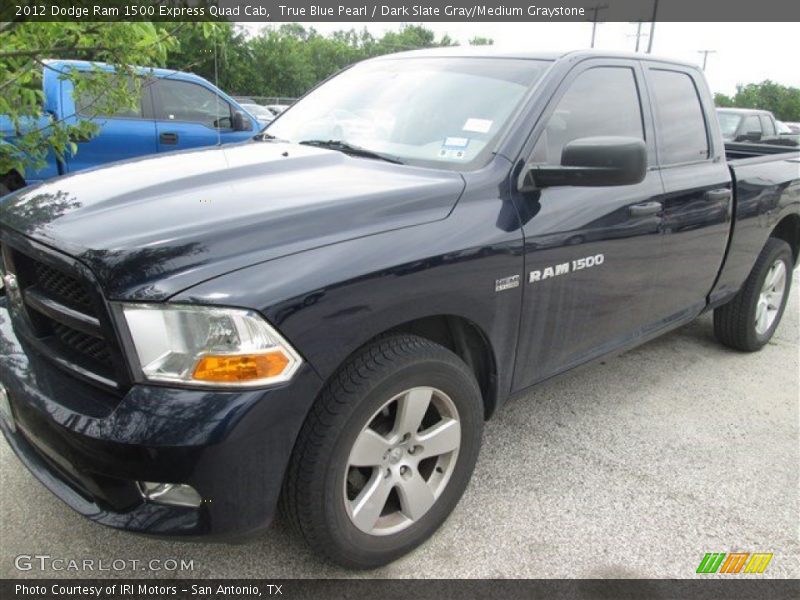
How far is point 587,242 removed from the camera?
8.72ft

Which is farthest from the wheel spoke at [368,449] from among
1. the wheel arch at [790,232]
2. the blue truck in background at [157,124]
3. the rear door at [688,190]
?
the blue truck in background at [157,124]

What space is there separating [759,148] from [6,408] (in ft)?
17.3

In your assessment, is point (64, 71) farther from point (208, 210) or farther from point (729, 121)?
point (729, 121)

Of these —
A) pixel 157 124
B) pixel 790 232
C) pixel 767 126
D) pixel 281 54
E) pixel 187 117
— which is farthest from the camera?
pixel 281 54

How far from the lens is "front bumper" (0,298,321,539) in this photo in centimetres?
167

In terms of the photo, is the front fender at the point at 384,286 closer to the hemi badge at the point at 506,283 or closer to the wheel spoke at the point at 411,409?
the hemi badge at the point at 506,283

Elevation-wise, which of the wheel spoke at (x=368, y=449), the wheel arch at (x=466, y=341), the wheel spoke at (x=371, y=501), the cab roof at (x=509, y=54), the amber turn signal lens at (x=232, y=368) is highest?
the cab roof at (x=509, y=54)

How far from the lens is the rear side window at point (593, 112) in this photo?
2.65m

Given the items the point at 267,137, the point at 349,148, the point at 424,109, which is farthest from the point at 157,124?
the point at 424,109

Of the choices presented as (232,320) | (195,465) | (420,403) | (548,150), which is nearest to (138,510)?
(195,465)

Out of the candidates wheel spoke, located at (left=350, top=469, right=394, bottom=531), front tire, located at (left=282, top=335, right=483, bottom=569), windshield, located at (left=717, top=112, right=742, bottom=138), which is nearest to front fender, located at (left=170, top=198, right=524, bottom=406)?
front tire, located at (left=282, top=335, right=483, bottom=569)

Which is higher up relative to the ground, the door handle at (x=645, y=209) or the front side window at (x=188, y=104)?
the front side window at (x=188, y=104)

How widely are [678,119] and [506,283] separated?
6.02ft

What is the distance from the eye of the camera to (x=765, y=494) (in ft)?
9.36
